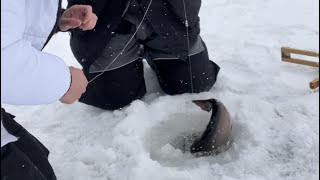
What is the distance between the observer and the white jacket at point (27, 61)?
108cm

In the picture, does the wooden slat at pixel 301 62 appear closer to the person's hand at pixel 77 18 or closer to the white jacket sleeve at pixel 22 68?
the person's hand at pixel 77 18

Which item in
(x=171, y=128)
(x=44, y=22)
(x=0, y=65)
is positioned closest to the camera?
(x=0, y=65)

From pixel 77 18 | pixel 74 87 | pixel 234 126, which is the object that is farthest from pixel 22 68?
pixel 234 126

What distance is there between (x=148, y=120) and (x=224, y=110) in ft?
1.24

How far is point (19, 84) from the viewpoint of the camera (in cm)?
113

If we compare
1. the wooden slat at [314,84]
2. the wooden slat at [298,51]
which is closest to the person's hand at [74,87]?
the wooden slat at [314,84]

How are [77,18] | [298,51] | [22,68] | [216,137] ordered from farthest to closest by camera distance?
[298,51] < [216,137] < [77,18] < [22,68]

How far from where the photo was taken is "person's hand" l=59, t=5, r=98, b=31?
165 centimetres

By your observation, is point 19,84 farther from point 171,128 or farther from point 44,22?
point 171,128

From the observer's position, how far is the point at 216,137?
1814 mm

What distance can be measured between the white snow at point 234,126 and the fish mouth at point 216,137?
0.04 m

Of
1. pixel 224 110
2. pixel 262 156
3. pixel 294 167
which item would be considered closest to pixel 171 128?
pixel 224 110

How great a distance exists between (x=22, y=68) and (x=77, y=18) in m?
0.63

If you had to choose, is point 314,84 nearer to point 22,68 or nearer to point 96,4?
point 96,4
